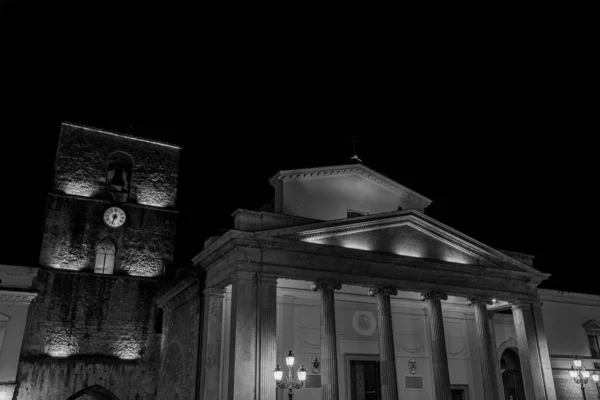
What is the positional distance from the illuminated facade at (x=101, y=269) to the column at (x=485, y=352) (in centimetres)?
1565

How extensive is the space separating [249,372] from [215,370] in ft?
8.62

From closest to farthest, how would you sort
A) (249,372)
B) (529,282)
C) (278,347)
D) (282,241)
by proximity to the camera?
1. (249,372)
2. (282,241)
3. (278,347)
4. (529,282)

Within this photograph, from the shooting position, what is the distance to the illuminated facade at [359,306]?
58.2 feet

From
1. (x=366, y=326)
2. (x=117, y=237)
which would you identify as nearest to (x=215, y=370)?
(x=366, y=326)

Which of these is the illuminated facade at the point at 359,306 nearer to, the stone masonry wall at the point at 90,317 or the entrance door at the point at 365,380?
the entrance door at the point at 365,380

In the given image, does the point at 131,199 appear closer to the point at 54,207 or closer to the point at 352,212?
the point at 54,207

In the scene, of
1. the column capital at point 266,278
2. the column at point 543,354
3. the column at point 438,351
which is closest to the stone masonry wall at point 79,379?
the column capital at point 266,278

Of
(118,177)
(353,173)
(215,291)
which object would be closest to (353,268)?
(215,291)

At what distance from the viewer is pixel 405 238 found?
70.3 feet

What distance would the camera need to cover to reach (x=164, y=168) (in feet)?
102

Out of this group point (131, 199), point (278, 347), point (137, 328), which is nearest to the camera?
point (278, 347)

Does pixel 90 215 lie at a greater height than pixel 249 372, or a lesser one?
greater

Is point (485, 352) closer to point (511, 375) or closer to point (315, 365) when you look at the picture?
point (511, 375)

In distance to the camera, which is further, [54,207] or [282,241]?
[54,207]
